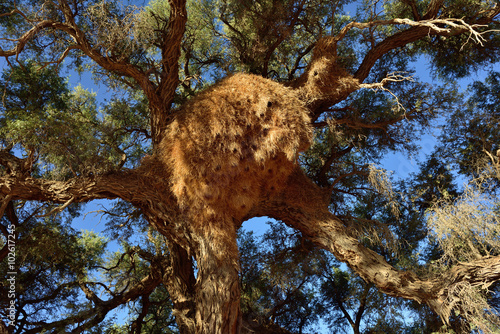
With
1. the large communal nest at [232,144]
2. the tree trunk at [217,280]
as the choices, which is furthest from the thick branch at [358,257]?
the tree trunk at [217,280]

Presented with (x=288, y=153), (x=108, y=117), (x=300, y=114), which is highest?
(x=108, y=117)

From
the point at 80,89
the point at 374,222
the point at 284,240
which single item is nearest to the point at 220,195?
the point at 374,222

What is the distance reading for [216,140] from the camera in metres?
5.68

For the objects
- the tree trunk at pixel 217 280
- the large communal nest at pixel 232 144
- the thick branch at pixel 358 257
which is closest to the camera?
the tree trunk at pixel 217 280

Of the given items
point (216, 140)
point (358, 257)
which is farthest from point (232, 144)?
point (358, 257)

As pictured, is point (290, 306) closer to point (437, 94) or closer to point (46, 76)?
point (437, 94)

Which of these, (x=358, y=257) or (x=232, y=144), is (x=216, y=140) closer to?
(x=232, y=144)

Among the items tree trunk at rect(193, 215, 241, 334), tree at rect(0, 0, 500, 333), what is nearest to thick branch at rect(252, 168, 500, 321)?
tree at rect(0, 0, 500, 333)

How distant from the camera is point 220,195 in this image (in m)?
5.70

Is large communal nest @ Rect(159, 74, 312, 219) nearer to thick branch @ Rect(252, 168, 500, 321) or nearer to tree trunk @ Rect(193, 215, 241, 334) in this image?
tree trunk @ Rect(193, 215, 241, 334)

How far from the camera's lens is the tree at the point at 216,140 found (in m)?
5.40

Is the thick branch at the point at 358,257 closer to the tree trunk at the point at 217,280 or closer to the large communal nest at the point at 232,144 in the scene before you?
the large communal nest at the point at 232,144

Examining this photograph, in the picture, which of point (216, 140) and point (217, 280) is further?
point (216, 140)

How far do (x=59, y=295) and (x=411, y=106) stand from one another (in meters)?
9.20
